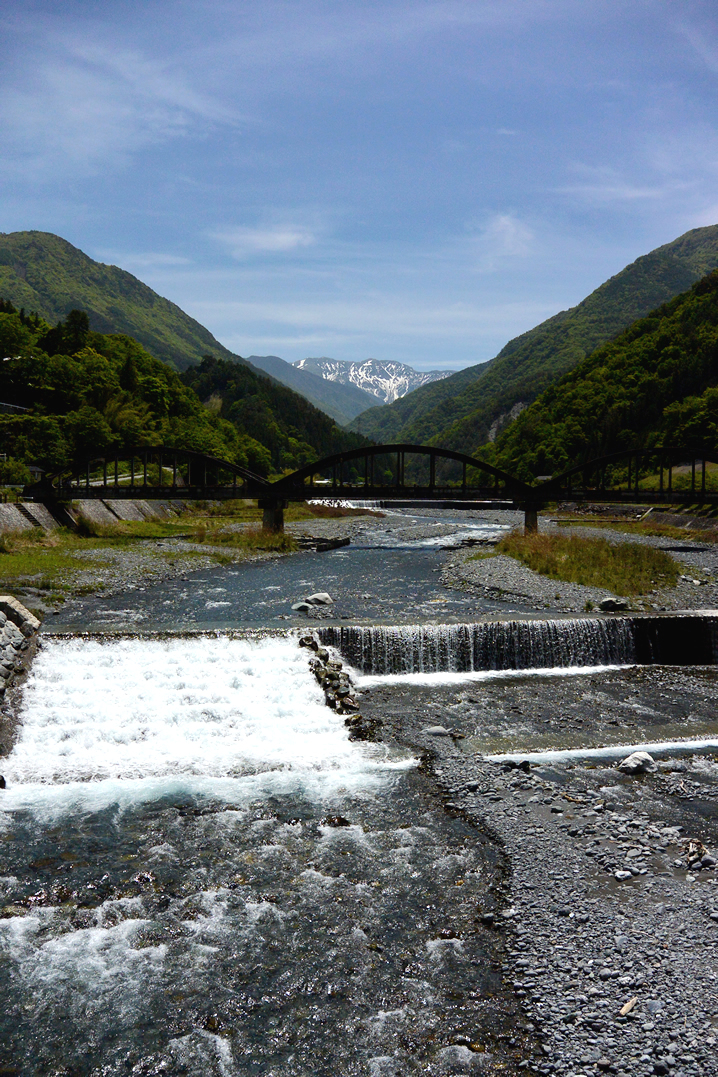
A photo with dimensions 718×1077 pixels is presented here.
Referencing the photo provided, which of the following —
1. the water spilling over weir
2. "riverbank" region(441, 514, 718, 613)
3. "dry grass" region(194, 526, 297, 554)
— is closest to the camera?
the water spilling over weir

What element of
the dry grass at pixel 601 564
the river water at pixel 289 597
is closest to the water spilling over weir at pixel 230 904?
the river water at pixel 289 597

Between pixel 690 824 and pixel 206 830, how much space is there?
30.0 feet

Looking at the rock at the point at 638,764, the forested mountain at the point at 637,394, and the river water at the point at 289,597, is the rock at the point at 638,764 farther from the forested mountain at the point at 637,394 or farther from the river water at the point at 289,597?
the forested mountain at the point at 637,394

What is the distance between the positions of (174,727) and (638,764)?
1157 cm

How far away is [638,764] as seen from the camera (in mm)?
14844

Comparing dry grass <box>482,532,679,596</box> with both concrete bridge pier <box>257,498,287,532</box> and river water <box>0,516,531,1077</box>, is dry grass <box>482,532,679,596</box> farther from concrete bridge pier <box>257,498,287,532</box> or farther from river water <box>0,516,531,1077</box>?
concrete bridge pier <box>257,498,287,532</box>

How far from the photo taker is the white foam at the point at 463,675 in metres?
22.2

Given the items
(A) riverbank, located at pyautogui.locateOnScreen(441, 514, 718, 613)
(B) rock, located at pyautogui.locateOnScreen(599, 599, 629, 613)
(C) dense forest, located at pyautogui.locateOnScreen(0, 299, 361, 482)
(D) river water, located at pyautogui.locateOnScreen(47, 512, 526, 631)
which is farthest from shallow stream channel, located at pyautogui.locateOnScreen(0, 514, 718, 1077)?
(C) dense forest, located at pyautogui.locateOnScreen(0, 299, 361, 482)

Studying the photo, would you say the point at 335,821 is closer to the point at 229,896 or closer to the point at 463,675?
the point at 229,896

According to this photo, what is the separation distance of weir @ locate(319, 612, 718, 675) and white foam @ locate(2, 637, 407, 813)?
8.98 ft

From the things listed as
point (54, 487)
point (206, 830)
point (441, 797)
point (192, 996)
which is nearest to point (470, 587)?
point (441, 797)

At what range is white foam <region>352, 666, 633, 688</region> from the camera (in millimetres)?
22156

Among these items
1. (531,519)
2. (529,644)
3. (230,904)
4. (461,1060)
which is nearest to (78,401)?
(531,519)

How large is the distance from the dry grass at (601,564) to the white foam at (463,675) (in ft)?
36.2
